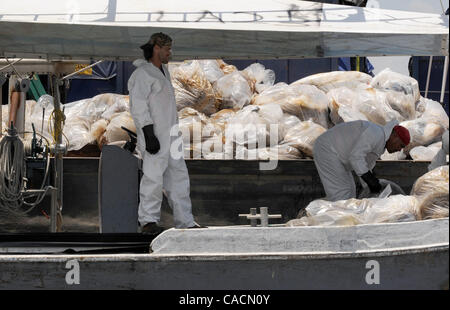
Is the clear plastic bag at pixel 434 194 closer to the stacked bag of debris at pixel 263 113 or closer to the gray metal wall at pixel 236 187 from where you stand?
the gray metal wall at pixel 236 187

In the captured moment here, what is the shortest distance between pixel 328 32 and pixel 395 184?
1691 millimetres

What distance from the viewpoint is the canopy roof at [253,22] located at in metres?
6.86

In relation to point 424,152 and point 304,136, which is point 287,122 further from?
point 424,152

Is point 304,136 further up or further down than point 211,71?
further down

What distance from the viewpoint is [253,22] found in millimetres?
6957

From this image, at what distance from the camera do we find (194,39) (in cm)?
801

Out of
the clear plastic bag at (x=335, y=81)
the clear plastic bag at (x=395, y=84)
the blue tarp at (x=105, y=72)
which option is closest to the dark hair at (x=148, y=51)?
the clear plastic bag at (x=335, y=81)

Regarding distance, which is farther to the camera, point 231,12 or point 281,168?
point 281,168

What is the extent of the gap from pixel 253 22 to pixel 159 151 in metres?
1.07

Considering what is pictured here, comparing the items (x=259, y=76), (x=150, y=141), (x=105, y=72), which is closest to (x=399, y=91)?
(x=259, y=76)

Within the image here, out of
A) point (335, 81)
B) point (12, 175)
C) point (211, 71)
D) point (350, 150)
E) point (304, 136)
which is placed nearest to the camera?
point (350, 150)

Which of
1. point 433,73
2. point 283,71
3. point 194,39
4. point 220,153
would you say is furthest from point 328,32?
point 433,73
